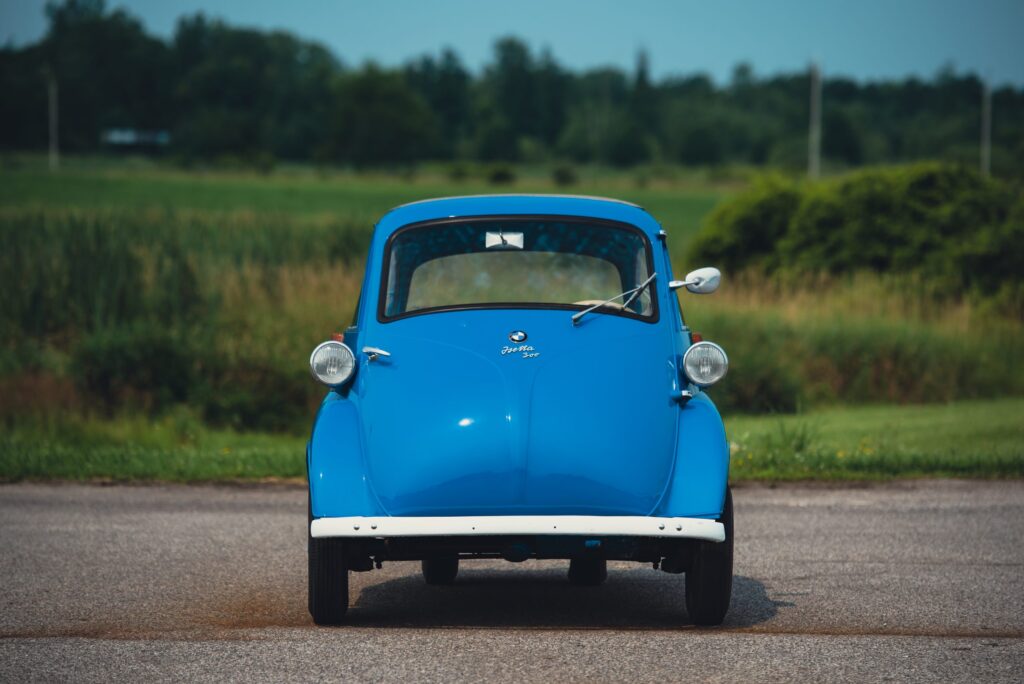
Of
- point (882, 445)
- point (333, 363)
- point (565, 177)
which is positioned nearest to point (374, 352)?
point (333, 363)

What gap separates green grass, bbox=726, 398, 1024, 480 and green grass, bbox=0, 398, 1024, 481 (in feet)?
0.04

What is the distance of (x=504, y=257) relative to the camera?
8.18 m

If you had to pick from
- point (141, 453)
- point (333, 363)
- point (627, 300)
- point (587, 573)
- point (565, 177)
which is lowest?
point (565, 177)

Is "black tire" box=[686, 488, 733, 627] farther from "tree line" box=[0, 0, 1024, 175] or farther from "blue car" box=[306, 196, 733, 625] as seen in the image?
"tree line" box=[0, 0, 1024, 175]

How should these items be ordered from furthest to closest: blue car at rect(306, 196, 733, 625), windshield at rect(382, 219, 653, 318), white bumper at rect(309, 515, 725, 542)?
windshield at rect(382, 219, 653, 318) < blue car at rect(306, 196, 733, 625) < white bumper at rect(309, 515, 725, 542)

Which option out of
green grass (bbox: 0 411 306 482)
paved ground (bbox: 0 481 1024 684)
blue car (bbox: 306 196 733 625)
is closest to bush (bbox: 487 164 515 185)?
green grass (bbox: 0 411 306 482)

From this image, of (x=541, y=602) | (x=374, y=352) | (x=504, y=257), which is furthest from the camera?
(x=504, y=257)

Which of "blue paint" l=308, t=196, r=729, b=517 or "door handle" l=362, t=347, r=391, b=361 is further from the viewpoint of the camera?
"door handle" l=362, t=347, r=391, b=361

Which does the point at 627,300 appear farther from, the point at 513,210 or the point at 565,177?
the point at 565,177

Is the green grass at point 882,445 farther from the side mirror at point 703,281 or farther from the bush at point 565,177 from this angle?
the bush at point 565,177

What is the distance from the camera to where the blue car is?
641 centimetres

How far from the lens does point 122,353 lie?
18.8 m

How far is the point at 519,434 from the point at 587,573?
208 centimetres

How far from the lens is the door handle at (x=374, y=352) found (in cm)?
710
